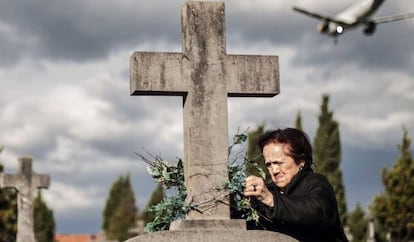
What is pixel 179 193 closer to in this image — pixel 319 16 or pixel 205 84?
pixel 205 84

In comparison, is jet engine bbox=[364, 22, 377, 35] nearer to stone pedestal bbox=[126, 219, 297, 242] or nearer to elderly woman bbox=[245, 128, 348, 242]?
elderly woman bbox=[245, 128, 348, 242]

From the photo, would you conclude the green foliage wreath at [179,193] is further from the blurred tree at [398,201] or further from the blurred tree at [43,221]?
the blurred tree at [43,221]

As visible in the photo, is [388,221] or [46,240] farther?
[46,240]

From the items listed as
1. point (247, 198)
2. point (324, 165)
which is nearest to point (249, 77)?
point (247, 198)

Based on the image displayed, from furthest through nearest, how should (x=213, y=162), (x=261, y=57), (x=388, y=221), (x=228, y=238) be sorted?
(x=388, y=221) → (x=261, y=57) → (x=213, y=162) → (x=228, y=238)

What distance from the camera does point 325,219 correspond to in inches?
185

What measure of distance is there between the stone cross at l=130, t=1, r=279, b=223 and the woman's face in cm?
46

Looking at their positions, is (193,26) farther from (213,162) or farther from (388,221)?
(388,221)

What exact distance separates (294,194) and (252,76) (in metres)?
1.15

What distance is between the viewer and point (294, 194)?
4.88m

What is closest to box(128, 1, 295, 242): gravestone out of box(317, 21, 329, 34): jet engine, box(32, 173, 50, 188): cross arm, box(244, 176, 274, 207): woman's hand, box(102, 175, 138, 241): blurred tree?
box(244, 176, 274, 207): woman's hand

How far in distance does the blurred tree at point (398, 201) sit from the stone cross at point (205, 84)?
25574 millimetres

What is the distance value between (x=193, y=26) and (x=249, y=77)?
1.62 ft

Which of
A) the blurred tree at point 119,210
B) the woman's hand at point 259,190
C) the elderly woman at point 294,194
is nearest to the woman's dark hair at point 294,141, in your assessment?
the elderly woman at point 294,194
